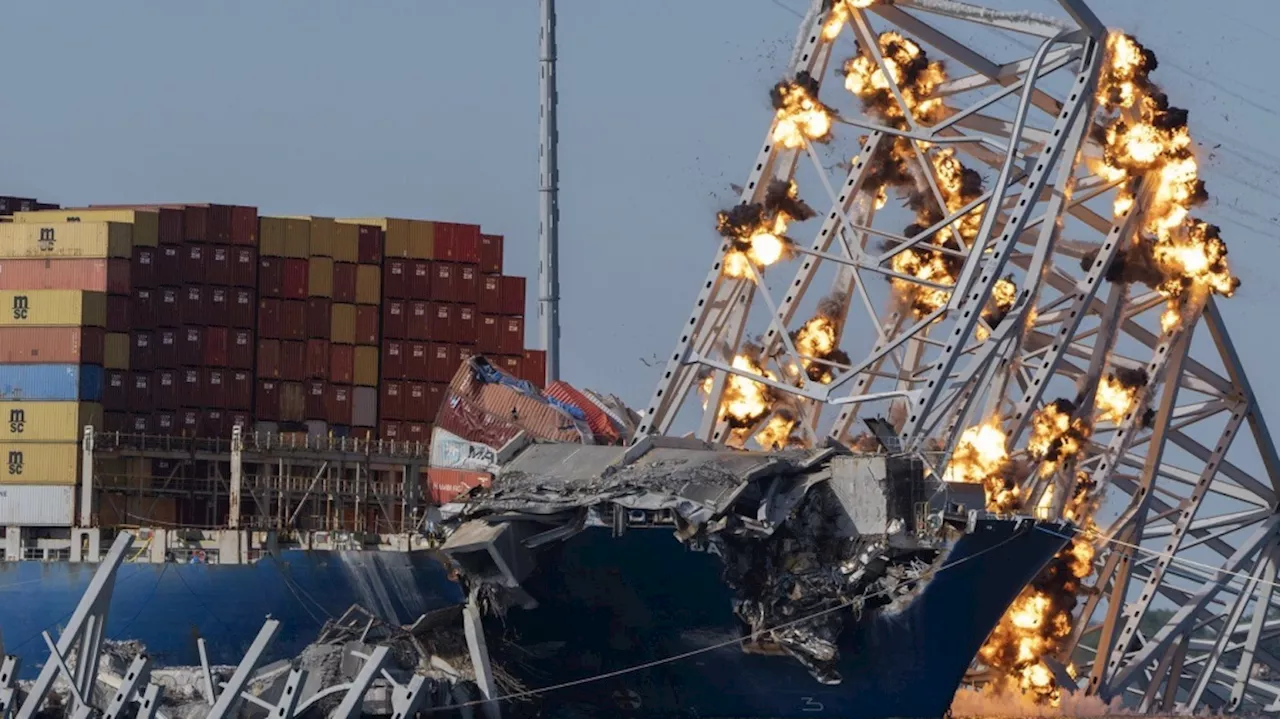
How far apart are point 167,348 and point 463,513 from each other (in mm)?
30984

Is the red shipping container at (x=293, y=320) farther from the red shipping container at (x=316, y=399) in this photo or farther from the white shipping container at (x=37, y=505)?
the white shipping container at (x=37, y=505)

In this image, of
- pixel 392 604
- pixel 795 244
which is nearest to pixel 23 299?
pixel 392 604

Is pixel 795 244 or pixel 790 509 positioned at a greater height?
pixel 795 244

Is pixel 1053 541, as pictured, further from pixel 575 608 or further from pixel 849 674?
pixel 575 608

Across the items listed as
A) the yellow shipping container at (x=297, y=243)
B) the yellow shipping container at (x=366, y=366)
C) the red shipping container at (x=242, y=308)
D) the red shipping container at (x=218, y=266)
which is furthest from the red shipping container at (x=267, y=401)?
the yellow shipping container at (x=297, y=243)

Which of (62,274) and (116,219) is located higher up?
(116,219)

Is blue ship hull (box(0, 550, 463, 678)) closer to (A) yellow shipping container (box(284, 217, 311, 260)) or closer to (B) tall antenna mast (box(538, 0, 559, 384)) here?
(B) tall antenna mast (box(538, 0, 559, 384))

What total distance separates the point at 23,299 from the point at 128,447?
17.5 ft

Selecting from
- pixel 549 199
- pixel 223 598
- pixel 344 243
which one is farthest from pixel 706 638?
pixel 344 243

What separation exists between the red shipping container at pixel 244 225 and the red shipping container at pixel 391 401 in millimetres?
6415

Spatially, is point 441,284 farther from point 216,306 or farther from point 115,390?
point 115,390

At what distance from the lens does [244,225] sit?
90.6 meters

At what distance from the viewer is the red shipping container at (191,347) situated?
8869 cm

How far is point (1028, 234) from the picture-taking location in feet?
230
